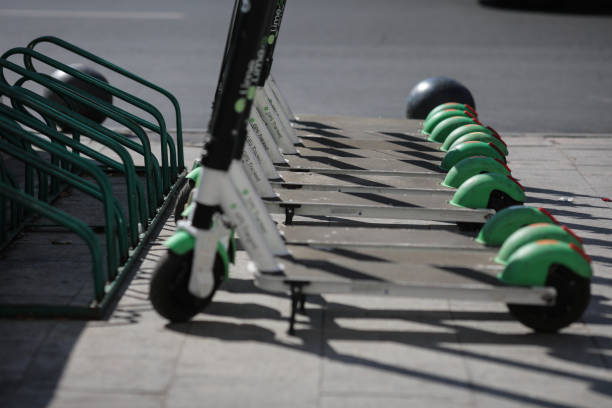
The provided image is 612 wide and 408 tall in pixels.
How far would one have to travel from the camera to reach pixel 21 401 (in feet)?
13.9

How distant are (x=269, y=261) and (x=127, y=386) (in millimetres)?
1032

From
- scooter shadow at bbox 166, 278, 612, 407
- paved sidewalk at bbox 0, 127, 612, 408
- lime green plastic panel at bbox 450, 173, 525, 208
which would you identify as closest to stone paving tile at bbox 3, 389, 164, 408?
paved sidewalk at bbox 0, 127, 612, 408

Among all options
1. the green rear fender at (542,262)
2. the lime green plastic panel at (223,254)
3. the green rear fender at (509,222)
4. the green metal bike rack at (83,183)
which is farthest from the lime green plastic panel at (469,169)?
the lime green plastic panel at (223,254)

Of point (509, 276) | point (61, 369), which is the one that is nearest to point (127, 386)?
point (61, 369)

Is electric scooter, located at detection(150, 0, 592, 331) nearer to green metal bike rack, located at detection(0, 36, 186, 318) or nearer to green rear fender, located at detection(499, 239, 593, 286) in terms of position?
green rear fender, located at detection(499, 239, 593, 286)

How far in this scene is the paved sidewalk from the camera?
170 inches

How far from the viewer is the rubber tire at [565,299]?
4.91m

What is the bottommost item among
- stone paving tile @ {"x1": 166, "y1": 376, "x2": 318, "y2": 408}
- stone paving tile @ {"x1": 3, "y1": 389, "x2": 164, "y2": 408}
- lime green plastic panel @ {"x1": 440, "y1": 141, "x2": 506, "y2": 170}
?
stone paving tile @ {"x1": 3, "y1": 389, "x2": 164, "y2": 408}

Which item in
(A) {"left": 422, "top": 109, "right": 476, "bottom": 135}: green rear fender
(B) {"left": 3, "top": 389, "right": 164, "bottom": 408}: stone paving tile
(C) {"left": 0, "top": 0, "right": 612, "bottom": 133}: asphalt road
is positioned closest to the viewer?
(B) {"left": 3, "top": 389, "right": 164, "bottom": 408}: stone paving tile

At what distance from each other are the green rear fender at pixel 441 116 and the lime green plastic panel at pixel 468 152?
4.18 feet

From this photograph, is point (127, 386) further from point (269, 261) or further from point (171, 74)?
point (171, 74)

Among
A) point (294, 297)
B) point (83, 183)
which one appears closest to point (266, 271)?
point (294, 297)

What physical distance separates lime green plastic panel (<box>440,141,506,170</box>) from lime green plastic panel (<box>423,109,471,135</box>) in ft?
4.20

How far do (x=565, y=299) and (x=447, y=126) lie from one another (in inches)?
146
